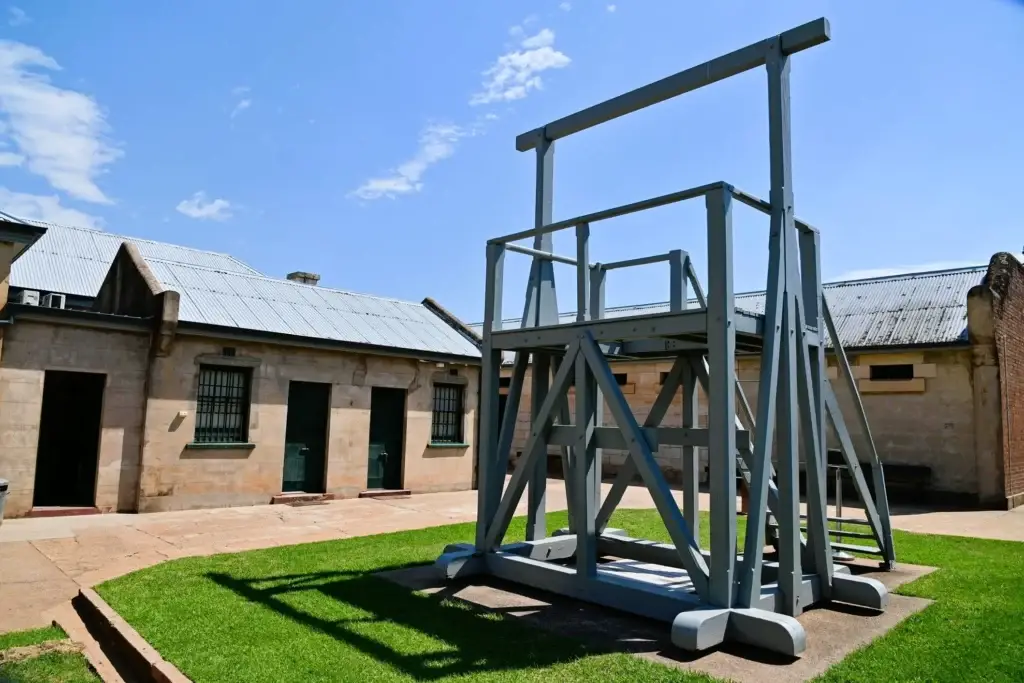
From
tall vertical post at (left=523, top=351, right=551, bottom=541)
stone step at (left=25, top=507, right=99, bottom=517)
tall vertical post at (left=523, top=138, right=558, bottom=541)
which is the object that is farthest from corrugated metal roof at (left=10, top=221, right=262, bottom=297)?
tall vertical post at (left=523, top=351, right=551, bottom=541)

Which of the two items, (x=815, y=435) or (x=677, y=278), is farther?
(x=677, y=278)

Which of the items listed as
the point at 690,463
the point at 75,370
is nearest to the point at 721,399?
the point at 690,463

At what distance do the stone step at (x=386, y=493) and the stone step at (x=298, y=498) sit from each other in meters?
0.88

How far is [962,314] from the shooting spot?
1608cm

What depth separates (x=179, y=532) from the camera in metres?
9.95

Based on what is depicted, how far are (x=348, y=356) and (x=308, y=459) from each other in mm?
2300

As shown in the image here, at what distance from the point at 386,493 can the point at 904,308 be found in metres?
13.7

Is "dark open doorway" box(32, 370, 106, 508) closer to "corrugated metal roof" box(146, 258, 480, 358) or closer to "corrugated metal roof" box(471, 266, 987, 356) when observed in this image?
"corrugated metal roof" box(146, 258, 480, 358)

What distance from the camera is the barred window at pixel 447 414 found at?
16.9 m

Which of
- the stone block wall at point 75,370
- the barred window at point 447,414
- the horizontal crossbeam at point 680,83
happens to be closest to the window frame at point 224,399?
the stone block wall at point 75,370

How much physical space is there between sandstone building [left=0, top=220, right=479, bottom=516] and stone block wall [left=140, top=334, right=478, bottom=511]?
0.02m

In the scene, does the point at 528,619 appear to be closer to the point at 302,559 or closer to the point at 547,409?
the point at 547,409

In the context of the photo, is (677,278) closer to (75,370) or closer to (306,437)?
(306,437)

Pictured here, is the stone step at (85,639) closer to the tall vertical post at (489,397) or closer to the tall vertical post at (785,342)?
the tall vertical post at (489,397)
